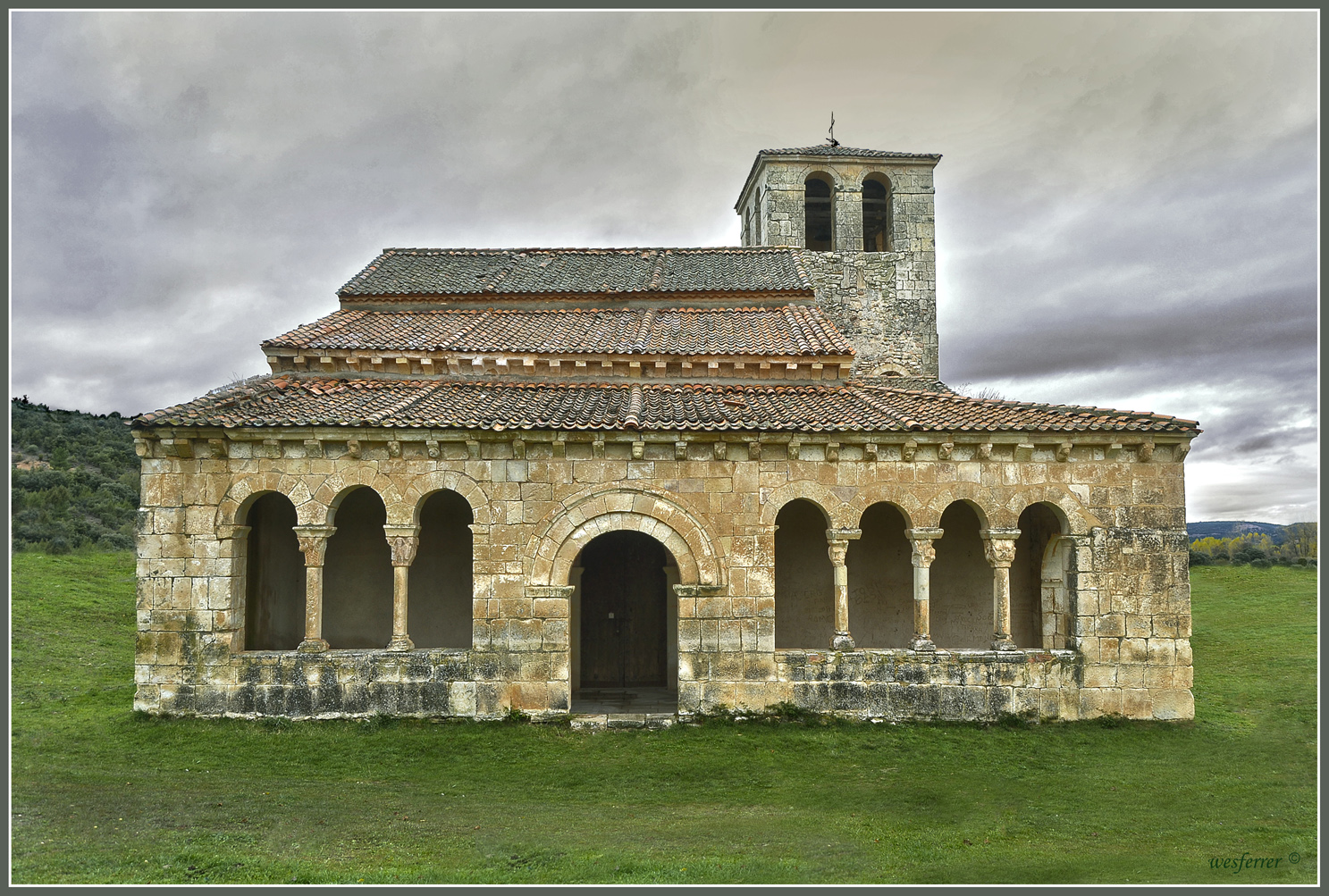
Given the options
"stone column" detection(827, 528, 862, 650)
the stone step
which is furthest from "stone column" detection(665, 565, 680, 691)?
"stone column" detection(827, 528, 862, 650)

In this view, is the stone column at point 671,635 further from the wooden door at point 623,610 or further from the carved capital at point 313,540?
the carved capital at point 313,540

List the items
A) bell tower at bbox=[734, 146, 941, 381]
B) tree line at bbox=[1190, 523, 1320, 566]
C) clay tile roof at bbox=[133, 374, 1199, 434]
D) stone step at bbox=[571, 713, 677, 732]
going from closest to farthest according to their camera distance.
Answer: stone step at bbox=[571, 713, 677, 732]
clay tile roof at bbox=[133, 374, 1199, 434]
bell tower at bbox=[734, 146, 941, 381]
tree line at bbox=[1190, 523, 1320, 566]

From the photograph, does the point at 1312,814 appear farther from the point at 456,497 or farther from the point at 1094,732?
the point at 456,497

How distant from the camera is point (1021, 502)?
12.5 meters

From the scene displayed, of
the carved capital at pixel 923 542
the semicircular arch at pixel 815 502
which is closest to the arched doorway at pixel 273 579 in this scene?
the semicircular arch at pixel 815 502

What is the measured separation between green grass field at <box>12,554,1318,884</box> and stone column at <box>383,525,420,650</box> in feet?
4.07

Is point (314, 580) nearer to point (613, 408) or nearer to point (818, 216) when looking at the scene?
point (613, 408)

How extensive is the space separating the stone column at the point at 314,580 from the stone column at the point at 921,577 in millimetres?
8833

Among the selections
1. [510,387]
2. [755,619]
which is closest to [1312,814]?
[755,619]

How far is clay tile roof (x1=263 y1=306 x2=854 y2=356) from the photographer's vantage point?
49.7 feet

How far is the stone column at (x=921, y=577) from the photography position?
1244 cm

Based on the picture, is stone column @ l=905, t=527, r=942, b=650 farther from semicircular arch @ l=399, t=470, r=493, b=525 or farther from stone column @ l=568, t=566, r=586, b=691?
semicircular arch @ l=399, t=470, r=493, b=525

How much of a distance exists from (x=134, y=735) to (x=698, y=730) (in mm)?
7793
